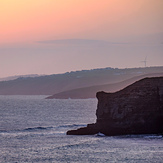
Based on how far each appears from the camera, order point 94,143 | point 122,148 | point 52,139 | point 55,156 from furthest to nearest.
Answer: point 52,139 → point 94,143 → point 122,148 → point 55,156

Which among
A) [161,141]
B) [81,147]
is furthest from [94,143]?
[161,141]

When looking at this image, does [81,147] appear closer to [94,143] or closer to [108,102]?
[94,143]

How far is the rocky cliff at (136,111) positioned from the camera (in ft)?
168

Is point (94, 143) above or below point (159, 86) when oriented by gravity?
below

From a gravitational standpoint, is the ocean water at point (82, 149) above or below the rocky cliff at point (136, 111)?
below

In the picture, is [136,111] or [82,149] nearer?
[82,149]

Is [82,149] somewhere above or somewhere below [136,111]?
below

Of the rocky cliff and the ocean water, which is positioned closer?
the ocean water

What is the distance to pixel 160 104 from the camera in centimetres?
5138

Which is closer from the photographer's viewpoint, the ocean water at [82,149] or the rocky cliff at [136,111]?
the ocean water at [82,149]

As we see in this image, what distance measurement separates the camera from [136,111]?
51.4m

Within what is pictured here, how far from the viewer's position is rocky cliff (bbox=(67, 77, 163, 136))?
51.1 m

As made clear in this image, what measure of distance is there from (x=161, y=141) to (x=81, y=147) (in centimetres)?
741

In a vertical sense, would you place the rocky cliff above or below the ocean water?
above
